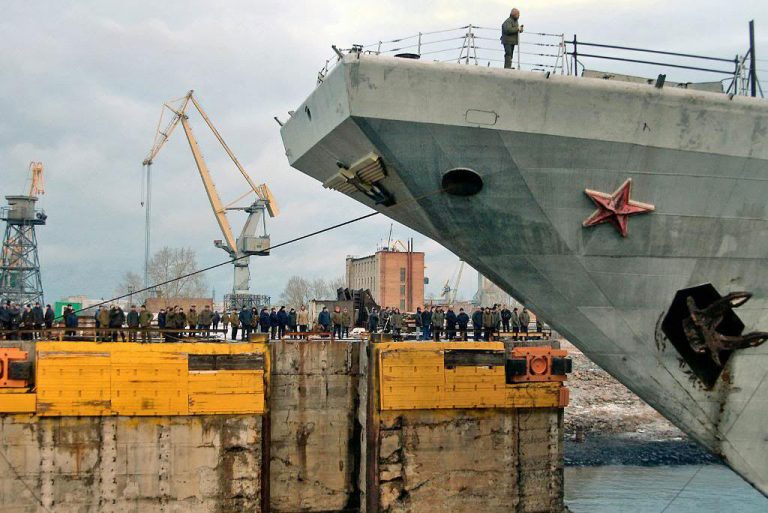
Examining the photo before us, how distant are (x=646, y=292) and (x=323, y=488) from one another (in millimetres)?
8800

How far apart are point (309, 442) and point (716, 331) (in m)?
9.12

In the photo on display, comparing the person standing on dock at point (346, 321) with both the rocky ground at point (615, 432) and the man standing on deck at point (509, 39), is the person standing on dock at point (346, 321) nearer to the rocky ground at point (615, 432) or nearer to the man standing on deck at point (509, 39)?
the rocky ground at point (615, 432)

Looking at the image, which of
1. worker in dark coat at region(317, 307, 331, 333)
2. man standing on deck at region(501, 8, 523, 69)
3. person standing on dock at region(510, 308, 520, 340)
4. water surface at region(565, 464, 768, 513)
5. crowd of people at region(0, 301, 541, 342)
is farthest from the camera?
water surface at region(565, 464, 768, 513)

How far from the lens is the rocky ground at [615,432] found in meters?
30.9

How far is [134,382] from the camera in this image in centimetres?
1616

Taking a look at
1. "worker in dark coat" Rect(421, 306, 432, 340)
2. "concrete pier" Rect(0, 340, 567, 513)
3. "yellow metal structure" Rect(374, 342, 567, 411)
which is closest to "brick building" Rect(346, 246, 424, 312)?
"worker in dark coat" Rect(421, 306, 432, 340)

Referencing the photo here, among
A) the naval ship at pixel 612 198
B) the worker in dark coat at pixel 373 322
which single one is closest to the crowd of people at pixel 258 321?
the worker in dark coat at pixel 373 322

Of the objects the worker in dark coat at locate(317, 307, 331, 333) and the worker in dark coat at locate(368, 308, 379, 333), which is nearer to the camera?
the worker in dark coat at locate(317, 307, 331, 333)

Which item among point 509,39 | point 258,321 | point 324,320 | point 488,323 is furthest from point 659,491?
point 509,39

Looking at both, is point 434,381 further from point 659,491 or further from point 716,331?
point 659,491

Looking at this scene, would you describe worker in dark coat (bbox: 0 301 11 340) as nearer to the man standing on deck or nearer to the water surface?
the man standing on deck

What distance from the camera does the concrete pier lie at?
52.0ft

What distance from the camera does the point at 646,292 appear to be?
1265cm

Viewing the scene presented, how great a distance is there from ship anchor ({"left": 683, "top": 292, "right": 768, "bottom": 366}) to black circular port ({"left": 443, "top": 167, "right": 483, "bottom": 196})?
3.73 meters
